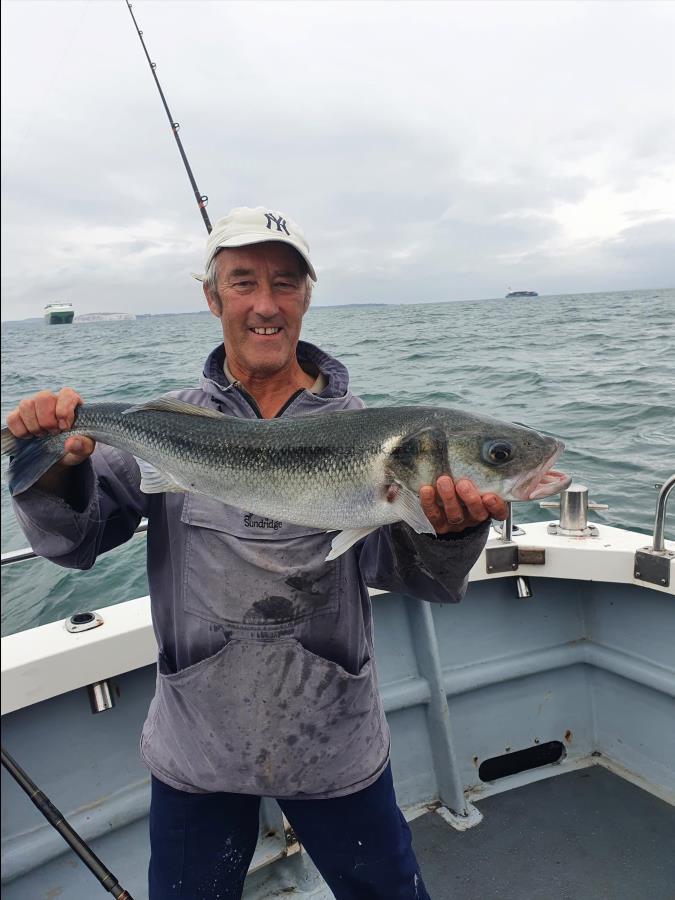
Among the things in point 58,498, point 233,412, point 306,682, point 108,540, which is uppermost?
point 233,412

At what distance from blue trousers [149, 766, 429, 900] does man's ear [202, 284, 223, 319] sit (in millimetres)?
1931

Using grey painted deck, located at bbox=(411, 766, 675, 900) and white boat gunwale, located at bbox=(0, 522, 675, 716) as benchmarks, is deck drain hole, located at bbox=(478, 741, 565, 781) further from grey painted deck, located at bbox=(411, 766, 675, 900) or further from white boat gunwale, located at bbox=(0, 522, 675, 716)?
white boat gunwale, located at bbox=(0, 522, 675, 716)

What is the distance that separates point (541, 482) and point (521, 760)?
2.96 metres

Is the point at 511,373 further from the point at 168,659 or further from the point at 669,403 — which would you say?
the point at 168,659

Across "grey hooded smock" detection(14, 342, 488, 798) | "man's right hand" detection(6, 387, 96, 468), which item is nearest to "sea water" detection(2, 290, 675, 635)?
"man's right hand" detection(6, 387, 96, 468)

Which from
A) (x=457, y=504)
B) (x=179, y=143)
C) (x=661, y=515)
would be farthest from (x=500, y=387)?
(x=457, y=504)

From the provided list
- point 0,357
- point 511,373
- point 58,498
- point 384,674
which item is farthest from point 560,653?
point 511,373

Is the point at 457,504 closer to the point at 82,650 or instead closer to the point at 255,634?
the point at 255,634

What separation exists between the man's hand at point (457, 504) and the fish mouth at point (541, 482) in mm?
81

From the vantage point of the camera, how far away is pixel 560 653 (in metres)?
4.33

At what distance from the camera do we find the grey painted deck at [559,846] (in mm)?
3527

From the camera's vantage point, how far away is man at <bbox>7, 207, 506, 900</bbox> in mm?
2385

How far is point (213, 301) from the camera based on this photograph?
9.34ft

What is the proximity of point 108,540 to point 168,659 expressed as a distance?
0.54 metres
